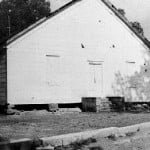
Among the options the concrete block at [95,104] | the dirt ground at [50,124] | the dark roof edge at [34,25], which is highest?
the dark roof edge at [34,25]

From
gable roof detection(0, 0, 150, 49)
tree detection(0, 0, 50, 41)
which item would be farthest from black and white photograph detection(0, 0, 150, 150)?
tree detection(0, 0, 50, 41)

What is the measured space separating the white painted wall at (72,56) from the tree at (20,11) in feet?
120

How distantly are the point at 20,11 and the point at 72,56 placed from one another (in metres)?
41.8

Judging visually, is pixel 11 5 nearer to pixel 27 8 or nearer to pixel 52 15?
pixel 27 8

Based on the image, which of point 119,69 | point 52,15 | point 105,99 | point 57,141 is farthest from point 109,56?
point 57,141

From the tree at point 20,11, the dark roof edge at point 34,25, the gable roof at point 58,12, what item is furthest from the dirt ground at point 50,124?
the tree at point 20,11

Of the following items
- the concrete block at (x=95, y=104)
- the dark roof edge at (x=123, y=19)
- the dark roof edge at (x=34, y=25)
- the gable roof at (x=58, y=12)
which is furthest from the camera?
the dark roof edge at (x=123, y=19)

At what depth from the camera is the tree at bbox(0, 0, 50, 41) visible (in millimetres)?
57062

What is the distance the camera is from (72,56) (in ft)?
63.1

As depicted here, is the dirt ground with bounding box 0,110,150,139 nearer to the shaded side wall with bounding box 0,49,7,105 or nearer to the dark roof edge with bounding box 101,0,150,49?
the shaded side wall with bounding box 0,49,7,105

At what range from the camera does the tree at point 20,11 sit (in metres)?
57.1

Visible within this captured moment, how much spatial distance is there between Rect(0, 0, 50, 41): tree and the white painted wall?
3671 centimetres

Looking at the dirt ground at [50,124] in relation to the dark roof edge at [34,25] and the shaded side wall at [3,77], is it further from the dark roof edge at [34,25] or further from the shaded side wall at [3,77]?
the dark roof edge at [34,25]

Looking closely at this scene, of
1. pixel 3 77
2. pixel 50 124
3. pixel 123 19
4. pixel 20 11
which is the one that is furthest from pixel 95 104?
pixel 20 11
